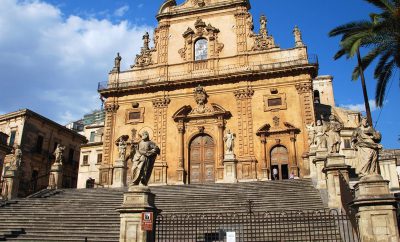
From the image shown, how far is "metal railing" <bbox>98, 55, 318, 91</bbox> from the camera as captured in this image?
27.5 metres

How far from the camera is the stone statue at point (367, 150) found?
9945 mm

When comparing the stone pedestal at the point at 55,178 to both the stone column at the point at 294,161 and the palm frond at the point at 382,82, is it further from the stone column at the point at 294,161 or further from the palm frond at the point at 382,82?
the palm frond at the point at 382,82

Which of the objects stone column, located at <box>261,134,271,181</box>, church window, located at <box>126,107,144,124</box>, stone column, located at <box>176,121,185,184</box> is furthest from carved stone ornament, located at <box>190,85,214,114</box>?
stone column, located at <box>261,134,271,181</box>

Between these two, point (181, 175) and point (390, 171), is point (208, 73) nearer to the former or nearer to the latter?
point (181, 175)

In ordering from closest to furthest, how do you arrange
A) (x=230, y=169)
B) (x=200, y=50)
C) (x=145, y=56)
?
1. (x=230, y=169)
2. (x=200, y=50)
3. (x=145, y=56)

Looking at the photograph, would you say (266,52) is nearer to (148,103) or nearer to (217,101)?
(217,101)

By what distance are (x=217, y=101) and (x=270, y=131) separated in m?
4.59

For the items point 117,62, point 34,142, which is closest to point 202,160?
point 117,62

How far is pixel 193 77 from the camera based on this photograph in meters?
29.2

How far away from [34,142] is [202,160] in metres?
19.3

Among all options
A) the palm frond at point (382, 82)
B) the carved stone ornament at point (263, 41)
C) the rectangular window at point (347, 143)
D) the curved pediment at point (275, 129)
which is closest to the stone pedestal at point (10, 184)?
the curved pediment at point (275, 129)

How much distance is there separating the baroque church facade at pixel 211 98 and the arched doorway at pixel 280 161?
7 cm

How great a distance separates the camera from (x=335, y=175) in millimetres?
14336

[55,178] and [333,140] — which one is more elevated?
[333,140]
